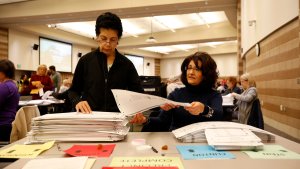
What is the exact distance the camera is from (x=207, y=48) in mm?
17406

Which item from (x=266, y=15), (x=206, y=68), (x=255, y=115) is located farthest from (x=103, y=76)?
(x=266, y=15)

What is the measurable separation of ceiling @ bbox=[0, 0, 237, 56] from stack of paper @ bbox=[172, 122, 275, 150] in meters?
6.18

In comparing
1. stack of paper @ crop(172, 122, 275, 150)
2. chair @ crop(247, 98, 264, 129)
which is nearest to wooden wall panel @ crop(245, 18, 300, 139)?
chair @ crop(247, 98, 264, 129)

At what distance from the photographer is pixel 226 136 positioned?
1.08m

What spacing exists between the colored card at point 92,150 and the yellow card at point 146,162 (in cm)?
9

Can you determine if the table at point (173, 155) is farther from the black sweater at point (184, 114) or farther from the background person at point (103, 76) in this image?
the background person at point (103, 76)

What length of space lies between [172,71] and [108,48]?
719 inches

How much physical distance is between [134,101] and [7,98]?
2.16 m

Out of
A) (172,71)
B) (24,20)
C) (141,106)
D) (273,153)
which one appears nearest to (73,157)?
(141,106)

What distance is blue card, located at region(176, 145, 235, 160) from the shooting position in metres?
0.95

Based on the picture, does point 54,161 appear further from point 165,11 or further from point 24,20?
point 24,20

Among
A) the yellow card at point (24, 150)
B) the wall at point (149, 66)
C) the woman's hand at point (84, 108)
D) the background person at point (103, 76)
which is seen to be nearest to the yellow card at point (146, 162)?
the yellow card at point (24, 150)

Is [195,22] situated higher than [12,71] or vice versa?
[195,22]

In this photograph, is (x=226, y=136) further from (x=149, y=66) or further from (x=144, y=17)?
(x=149, y=66)
